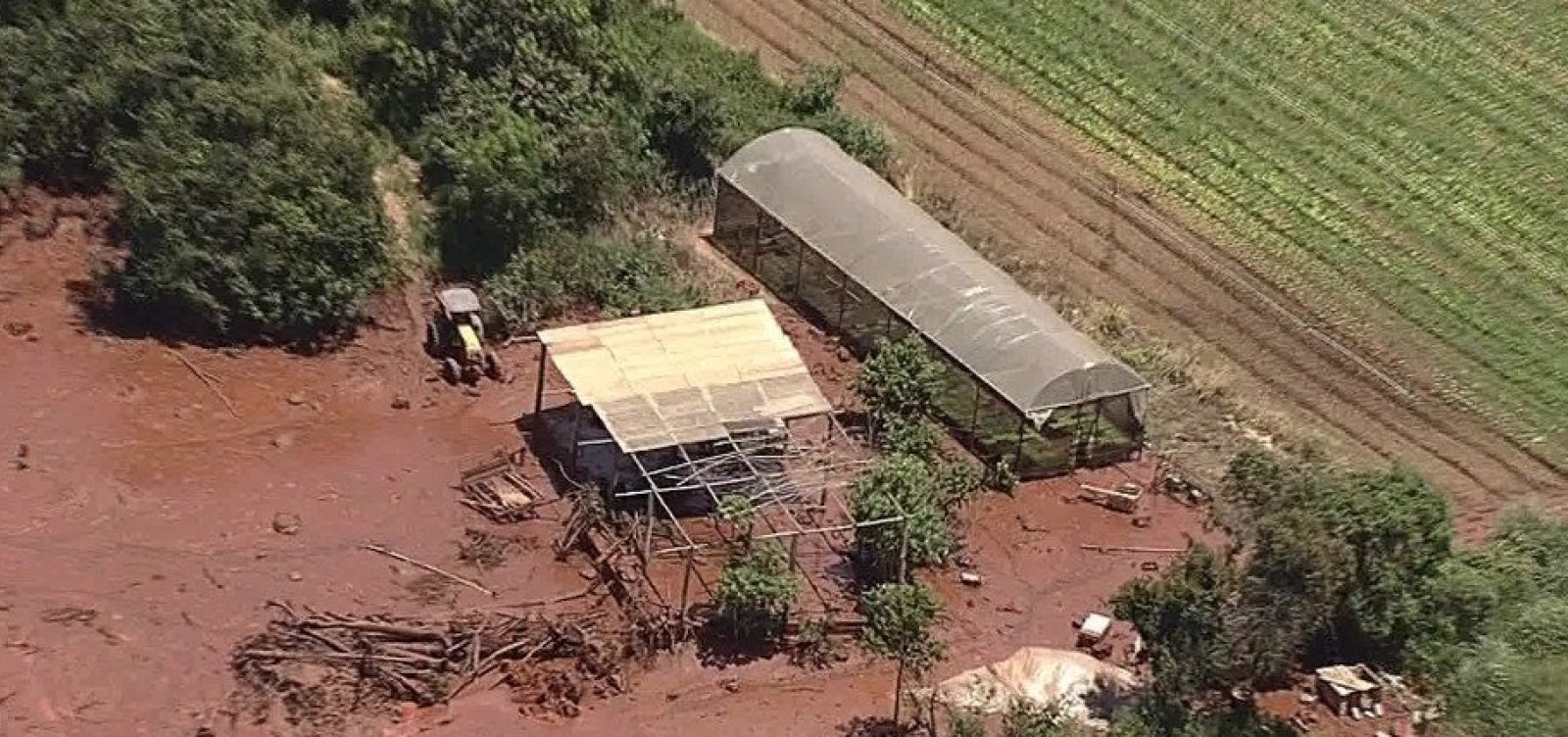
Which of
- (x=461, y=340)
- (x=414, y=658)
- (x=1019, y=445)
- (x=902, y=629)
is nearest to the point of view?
(x=414, y=658)

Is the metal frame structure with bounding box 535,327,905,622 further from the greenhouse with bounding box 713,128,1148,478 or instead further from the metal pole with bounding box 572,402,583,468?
the greenhouse with bounding box 713,128,1148,478

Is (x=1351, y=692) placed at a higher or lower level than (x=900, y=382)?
lower

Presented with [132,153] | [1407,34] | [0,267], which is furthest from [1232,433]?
[0,267]

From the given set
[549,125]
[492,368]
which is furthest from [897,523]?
[549,125]

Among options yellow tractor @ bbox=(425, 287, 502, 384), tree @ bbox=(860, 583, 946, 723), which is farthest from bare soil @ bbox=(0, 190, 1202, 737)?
tree @ bbox=(860, 583, 946, 723)

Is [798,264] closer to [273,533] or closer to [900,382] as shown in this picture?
[900,382]

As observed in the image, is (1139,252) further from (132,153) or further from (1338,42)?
(132,153)

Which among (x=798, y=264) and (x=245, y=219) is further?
(x=798, y=264)
